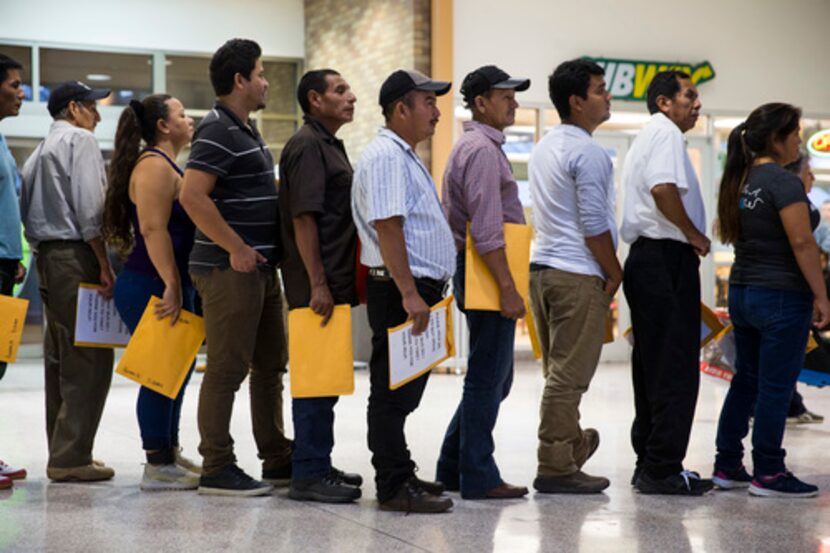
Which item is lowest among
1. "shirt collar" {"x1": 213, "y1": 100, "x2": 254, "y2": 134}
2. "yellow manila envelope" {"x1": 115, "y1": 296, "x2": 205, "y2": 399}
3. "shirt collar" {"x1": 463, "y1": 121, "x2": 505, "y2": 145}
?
"yellow manila envelope" {"x1": 115, "y1": 296, "x2": 205, "y2": 399}

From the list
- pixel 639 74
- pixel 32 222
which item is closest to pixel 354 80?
pixel 639 74

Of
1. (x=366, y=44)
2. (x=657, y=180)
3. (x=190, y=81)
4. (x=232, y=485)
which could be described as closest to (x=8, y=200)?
(x=232, y=485)

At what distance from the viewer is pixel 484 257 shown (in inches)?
191

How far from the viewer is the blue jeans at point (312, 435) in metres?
4.89

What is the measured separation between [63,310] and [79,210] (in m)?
0.43

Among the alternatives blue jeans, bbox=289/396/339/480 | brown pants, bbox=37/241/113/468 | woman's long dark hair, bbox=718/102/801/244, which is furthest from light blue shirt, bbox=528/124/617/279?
brown pants, bbox=37/241/113/468

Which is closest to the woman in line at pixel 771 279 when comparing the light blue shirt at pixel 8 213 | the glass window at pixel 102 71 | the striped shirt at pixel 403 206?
the striped shirt at pixel 403 206

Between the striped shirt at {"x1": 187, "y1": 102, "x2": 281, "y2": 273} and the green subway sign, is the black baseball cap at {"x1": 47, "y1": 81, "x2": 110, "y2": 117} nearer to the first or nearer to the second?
the striped shirt at {"x1": 187, "y1": 102, "x2": 281, "y2": 273}

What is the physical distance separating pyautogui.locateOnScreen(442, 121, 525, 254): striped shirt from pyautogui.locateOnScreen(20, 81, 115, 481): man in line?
5.11 feet

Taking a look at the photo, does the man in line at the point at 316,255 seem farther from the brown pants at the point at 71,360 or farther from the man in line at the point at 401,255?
the brown pants at the point at 71,360

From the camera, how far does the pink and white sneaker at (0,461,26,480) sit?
539 centimetres

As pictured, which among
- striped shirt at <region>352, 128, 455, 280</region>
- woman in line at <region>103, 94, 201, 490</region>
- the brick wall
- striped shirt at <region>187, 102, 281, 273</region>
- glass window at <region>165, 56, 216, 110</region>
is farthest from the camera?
glass window at <region>165, 56, 216, 110</region>

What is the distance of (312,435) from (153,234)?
1.03 metres

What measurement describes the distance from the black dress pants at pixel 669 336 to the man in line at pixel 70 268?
227 centimetres
